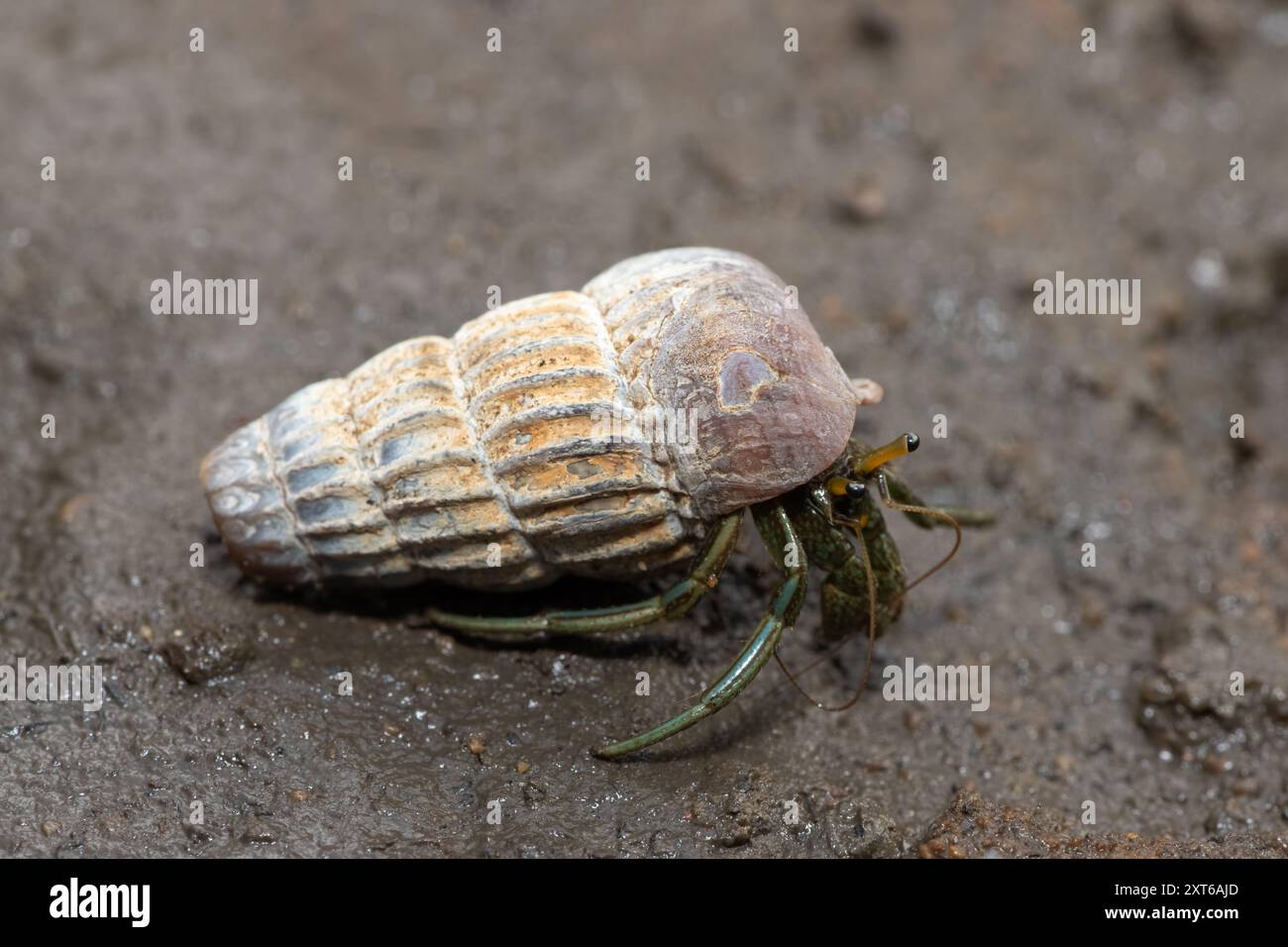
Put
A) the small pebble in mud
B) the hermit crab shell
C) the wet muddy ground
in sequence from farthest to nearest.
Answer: the small pebble in mud → the wet muddy ground → the hermit crab shell

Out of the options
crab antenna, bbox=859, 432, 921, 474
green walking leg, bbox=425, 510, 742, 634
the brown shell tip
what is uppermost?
the brown shell tip

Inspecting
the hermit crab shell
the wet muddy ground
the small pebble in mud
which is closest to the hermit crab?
the hermit crab shell

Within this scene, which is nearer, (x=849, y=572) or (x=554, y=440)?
(x=554, y=440)

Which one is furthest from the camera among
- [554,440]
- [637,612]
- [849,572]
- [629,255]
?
[629,255]

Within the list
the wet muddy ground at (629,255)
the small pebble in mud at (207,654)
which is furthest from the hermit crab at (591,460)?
the wet muddy ground at (629,255)

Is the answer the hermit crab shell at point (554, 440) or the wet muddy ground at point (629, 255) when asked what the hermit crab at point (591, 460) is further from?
the wet muddy ground at point (629, 255)

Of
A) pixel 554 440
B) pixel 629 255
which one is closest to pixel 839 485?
pixel 554 440

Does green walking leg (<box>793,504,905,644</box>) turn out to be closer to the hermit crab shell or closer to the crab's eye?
the crab's eye

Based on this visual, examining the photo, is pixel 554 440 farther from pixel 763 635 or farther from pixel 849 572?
pixel 849 572
